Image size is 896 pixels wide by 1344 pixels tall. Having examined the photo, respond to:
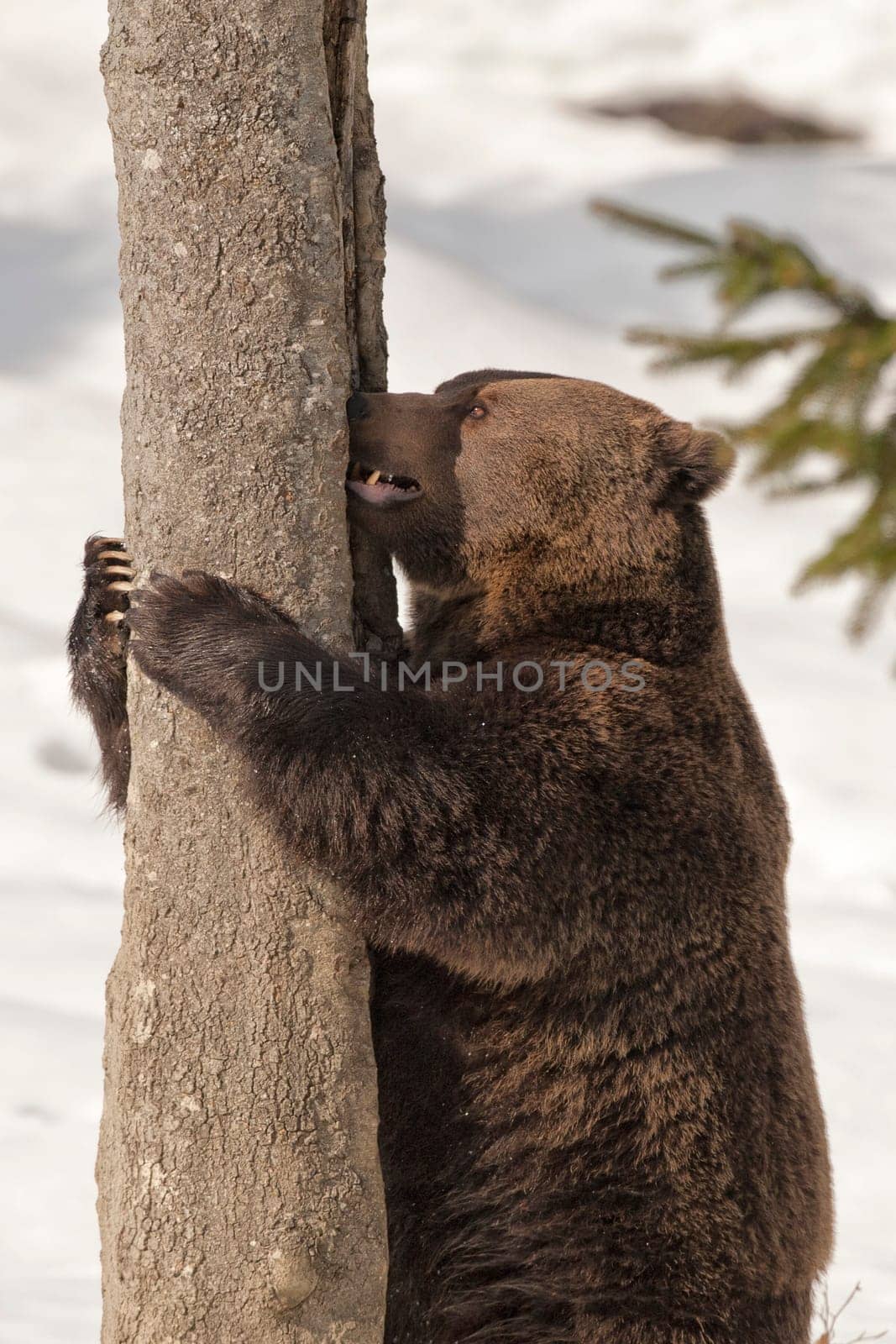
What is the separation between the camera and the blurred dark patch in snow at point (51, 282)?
15211 millimetres

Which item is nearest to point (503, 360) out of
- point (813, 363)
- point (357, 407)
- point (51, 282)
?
point (51, 282)

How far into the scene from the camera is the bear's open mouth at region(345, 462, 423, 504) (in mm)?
3910

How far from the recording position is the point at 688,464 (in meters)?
4.06

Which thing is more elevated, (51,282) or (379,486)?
(51,282)

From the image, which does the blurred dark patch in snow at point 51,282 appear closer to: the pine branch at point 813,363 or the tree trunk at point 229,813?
the tree trunk at point 229,813

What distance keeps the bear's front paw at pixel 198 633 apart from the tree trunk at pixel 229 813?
43mm

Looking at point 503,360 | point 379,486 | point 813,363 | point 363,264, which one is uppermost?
point 503,360

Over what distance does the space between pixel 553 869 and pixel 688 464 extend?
46.3 inches

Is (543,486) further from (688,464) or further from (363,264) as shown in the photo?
(363,264)

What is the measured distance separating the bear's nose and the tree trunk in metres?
0.25

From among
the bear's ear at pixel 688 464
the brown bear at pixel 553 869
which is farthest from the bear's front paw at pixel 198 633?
the bear's ear at pixel 688 464

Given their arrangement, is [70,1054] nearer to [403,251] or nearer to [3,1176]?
[3,1176]

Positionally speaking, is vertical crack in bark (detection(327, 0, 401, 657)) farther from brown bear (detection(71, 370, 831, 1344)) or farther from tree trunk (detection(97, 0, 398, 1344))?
tree trunk (detection(97, 0, 398, 1344))

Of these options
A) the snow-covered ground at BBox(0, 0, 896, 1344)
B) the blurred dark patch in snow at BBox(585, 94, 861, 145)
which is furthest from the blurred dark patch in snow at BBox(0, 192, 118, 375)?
the blurred dark patch in snow at BBox(585, 94, 861, 145)
